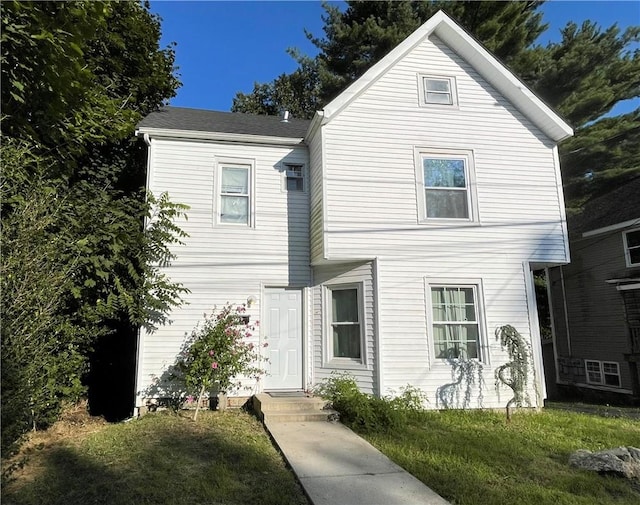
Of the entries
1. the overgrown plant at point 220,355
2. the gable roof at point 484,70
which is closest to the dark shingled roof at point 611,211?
the gable roof at point 484,70

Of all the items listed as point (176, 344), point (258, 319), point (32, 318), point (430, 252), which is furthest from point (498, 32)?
point (32, 318)

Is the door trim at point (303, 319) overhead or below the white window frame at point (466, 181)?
below

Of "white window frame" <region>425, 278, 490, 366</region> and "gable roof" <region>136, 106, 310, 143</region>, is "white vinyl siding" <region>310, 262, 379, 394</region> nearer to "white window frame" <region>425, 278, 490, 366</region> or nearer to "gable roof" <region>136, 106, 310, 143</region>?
"white window frame" <region>425, 278, 490, 366</region>

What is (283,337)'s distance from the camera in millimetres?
8836

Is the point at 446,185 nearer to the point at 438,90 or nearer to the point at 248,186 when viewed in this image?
the point at 438,90

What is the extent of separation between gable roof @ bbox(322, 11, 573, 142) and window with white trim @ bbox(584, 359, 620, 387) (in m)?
8.95

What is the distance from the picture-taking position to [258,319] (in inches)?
341

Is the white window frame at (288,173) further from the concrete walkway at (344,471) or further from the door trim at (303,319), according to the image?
the concrete walkway at (344,471)

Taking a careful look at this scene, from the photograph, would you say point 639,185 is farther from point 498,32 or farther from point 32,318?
point 32,318

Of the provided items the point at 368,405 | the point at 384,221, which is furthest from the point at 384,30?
the point at 368,405

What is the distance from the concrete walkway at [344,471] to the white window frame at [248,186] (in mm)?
4319

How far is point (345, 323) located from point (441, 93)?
212 inches

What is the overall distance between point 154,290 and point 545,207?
817cm

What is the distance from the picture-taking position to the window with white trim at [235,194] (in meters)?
9.06
